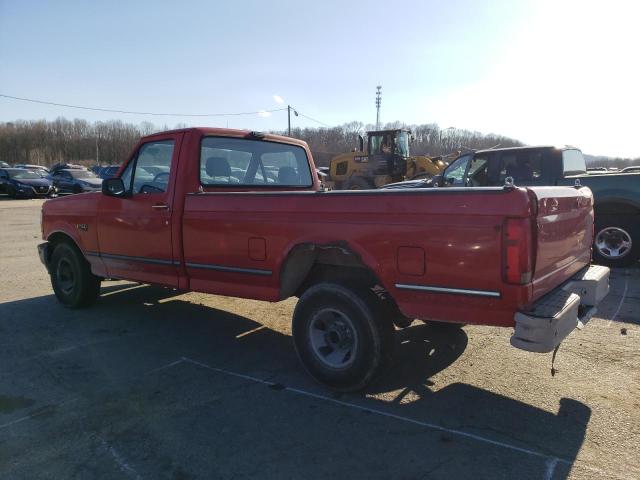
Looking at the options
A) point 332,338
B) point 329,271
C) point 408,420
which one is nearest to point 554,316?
point 408,420

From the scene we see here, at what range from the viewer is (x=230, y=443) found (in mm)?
3021

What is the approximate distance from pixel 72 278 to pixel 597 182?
7.90 m

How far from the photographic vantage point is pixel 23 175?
27266 millimetres

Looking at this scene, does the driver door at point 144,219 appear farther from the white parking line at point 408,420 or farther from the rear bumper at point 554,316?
the rear bumper at point 554,316

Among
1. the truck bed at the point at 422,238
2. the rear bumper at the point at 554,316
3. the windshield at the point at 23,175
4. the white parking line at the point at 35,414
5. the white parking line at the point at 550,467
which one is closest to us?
the white parking line at the point at 550,467

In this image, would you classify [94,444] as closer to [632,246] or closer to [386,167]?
[632,246]

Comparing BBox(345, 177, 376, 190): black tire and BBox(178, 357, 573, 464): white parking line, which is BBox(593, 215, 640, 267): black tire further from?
BBox(345, 177, 376, 190): black tire

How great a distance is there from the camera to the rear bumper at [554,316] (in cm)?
278

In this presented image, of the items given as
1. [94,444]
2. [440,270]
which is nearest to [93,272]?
[94,444]

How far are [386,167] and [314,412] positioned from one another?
16.2 m

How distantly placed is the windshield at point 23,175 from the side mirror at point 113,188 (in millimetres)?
26493

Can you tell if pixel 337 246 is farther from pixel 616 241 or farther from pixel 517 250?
pixel 616 241

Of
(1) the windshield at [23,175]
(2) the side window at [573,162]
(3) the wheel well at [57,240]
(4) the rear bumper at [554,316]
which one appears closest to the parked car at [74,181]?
(1) the windshield at [23,175]

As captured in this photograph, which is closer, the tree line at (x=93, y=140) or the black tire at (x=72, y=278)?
the black tire at (x=72, y=278)
